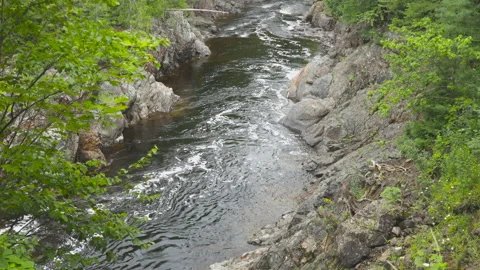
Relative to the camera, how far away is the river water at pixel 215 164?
16.6 m

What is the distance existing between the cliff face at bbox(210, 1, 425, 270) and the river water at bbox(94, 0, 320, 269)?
3.90 feet

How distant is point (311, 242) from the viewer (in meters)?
11.3

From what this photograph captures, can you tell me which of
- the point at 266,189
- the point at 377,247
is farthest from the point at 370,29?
the point at 377,247

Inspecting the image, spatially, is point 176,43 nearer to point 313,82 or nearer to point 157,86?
point 157,86

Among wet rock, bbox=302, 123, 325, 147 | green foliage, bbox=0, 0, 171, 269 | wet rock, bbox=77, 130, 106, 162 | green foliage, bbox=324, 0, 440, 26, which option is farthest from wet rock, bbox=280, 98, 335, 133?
green foliage, bbox=0, 0, 171, 269

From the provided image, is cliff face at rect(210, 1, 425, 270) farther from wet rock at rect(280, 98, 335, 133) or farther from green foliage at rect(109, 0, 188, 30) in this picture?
green foliage at rect(109, 0, 188, 30)

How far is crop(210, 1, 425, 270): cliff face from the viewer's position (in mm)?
9500

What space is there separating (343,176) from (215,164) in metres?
8.53

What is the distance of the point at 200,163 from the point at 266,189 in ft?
13.8

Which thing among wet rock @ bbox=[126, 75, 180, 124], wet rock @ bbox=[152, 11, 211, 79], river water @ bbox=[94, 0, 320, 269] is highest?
wet rock @ bbox=[152, 11, 211, 79]

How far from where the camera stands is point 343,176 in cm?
1570

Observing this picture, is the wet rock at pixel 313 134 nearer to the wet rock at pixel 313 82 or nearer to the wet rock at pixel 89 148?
the wet rock at pixel 313 82

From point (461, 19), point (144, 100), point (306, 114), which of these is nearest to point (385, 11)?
point (306, 114)

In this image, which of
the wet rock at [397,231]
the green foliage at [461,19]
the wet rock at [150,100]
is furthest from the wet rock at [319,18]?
the wet rock at [397,231]
